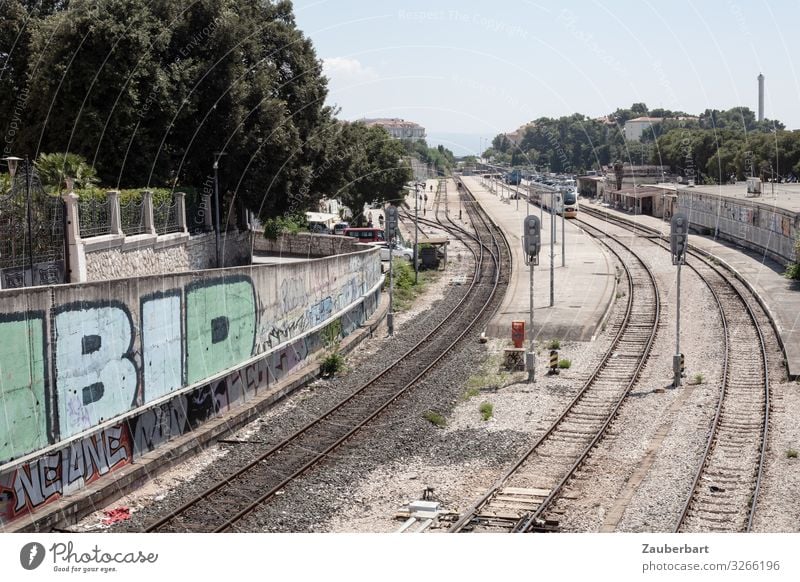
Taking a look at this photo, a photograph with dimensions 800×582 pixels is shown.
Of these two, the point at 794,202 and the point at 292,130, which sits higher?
the point at 292,130

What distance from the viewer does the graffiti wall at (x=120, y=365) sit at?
14.2 m

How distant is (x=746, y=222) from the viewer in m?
56.6

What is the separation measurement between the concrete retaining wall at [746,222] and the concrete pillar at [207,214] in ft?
82.3

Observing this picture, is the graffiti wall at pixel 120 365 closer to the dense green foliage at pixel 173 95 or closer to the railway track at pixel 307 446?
the railway track at pixel 307 446

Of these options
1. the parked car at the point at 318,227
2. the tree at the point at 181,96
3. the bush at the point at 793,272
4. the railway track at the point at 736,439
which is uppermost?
the tree at the point at 181,96

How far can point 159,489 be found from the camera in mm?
16609

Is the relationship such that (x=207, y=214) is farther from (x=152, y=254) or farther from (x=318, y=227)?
(x=318, y=227)

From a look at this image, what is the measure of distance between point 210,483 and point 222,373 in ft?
13.9

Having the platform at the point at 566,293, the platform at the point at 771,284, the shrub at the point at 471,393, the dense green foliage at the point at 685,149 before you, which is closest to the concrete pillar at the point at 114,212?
the shrub at the point at 471,393

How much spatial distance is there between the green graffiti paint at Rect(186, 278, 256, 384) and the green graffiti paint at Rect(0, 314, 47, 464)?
16.0 ft

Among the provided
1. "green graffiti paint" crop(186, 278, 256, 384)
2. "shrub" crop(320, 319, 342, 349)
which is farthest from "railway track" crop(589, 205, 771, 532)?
"shrub" crop(320, 319, 342, 349)

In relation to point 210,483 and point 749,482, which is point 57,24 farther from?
point 749,482

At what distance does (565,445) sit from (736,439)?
3410mm
